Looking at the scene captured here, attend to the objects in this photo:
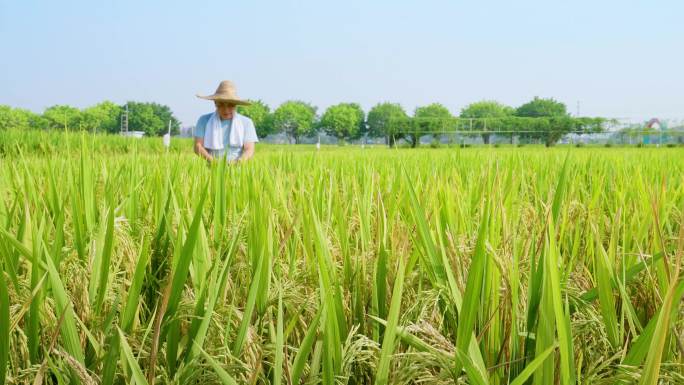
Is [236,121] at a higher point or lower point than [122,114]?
lower

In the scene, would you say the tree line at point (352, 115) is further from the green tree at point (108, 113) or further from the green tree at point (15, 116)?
the green tree at point (15, 116)

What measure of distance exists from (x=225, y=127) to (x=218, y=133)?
179 mm

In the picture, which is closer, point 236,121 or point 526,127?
point 236,121

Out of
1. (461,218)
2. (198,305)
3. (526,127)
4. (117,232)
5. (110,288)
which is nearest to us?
(198,305)

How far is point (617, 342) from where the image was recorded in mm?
670

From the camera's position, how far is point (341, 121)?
6681cm

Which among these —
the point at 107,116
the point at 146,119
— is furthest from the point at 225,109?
the point at 107,116

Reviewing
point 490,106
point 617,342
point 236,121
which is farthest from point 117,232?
point 490,106

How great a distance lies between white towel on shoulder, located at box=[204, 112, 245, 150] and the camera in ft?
14.4

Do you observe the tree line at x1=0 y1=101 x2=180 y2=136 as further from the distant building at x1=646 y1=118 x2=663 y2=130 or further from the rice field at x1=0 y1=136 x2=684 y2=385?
the rice field at x1=0 y1=136 x2=684 y2=385

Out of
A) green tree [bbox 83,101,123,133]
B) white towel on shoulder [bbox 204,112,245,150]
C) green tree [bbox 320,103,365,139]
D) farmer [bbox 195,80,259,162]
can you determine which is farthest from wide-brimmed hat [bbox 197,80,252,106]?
green tree [bbox 83,101,123,133]

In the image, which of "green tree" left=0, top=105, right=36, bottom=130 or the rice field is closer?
the rice field

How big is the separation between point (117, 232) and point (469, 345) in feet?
2.52

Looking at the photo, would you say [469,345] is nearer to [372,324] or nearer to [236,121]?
[372,324]
